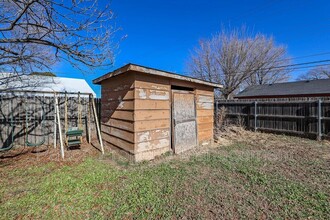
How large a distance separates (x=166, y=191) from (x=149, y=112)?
6.44 feet

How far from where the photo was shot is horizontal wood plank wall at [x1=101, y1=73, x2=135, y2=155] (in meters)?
4.04

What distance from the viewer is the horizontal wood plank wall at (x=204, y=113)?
571 centimetres

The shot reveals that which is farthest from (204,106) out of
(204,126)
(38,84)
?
(38,84)

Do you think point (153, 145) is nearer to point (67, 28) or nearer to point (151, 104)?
point (151, 104)

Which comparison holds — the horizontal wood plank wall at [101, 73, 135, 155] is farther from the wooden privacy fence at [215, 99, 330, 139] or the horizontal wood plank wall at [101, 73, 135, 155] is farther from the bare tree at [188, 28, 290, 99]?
the bare tree at [188, 28, 290, 99]

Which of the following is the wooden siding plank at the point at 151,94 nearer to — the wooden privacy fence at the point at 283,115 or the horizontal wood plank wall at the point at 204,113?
the horizontal wood plank wall at the point at 204,113

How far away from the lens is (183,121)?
5016 mm

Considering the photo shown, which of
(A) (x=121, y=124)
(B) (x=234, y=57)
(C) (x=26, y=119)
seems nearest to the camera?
(A) (x=121, y=124)

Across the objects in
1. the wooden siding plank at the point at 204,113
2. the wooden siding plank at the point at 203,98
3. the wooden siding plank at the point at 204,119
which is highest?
the wooden siding plank at the point at 203,98

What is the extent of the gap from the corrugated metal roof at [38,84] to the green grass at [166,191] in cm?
445

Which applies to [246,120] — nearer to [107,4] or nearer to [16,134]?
[107,4]

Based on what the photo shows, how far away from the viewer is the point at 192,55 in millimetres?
16516

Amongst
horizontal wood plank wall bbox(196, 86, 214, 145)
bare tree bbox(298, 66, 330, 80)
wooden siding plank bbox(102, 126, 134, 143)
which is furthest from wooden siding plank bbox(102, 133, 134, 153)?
bare tree bbox(298, 66, 330, 80)

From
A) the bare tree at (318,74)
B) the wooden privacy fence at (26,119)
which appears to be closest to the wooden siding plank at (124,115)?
the wooden privacy fence at (26,119)
